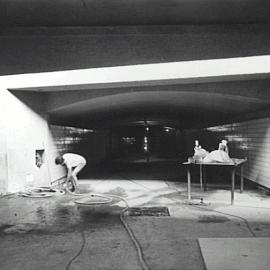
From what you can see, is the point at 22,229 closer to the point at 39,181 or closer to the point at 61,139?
the point at 39,181

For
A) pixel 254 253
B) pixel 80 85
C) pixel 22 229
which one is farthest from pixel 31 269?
pixel 80 85

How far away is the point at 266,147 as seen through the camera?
802 cm

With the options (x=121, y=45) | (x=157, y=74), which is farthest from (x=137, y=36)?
(x=157, y=74)

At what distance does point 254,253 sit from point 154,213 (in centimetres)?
252

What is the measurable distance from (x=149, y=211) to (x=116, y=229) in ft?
4.41

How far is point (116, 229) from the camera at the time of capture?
5.07m

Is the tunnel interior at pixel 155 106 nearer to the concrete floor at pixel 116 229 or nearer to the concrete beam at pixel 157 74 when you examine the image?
the concrete beam at pixel 157 74

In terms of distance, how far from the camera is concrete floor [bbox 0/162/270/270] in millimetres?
3770

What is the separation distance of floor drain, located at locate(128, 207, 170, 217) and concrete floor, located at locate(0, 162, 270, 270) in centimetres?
18

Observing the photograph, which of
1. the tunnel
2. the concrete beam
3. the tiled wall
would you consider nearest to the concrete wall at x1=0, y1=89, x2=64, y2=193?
the tunnel

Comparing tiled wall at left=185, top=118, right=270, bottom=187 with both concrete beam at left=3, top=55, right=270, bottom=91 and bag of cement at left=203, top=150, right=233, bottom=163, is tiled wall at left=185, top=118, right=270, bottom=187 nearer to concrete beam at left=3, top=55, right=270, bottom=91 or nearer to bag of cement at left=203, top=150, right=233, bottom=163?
bag of cement at left=203, top=150, right=233, bottom=163

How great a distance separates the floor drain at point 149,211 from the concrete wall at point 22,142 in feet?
11.6

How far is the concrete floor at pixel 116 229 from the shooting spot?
12.4ft

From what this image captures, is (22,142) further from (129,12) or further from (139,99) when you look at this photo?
(129,12)
